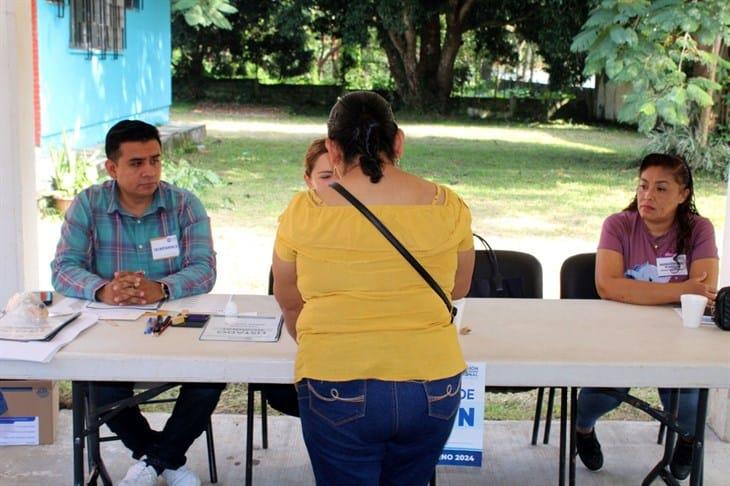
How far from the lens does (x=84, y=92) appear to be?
40.8ft

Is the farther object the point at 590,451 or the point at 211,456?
the point at 590,451

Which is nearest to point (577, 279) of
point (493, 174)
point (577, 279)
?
point (577, 279)

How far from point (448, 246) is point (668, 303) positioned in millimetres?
1508

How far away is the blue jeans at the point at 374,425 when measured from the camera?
78.7 inches

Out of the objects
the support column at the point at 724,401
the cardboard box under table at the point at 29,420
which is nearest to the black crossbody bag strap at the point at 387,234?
the cardboard box under table at the point at 29,420

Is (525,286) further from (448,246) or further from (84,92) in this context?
(84,92)

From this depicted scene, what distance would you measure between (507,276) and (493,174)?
921 centimetres

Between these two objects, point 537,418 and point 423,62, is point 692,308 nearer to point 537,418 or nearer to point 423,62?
point 537,418

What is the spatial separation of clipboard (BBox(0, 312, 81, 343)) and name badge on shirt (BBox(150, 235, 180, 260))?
0.67 m

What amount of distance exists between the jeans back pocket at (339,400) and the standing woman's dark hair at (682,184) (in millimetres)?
1884

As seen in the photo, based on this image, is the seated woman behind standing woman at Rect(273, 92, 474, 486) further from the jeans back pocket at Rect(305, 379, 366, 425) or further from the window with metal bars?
the window with metal bars

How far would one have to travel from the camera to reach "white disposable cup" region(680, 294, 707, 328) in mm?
2910

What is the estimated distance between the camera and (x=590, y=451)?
3.65m

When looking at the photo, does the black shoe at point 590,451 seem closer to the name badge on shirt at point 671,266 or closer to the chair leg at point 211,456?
the name badge on shirt at point 671,266
